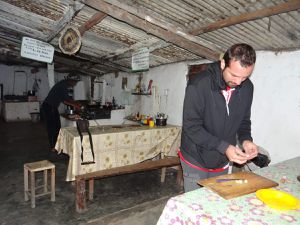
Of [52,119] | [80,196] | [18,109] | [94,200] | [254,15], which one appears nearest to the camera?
[254,15]

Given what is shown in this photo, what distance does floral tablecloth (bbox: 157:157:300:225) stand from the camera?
51.1 inches

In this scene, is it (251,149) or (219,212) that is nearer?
(219,212)

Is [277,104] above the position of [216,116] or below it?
above

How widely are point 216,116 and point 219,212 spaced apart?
929mm

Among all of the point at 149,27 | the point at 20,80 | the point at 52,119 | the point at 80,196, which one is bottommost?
the point at 80,196

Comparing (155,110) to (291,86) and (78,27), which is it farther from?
(291,86)

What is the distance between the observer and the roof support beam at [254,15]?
255 cm

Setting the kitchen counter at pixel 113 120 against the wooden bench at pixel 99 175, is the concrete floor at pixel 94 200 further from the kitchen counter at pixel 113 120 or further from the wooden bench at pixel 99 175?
the kitchen counter at pixel 113 120

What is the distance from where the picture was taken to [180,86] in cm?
582

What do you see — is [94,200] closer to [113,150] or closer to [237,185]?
[113,150]

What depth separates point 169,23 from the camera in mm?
3768

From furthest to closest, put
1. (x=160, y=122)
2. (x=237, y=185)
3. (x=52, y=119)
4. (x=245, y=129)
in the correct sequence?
1. (x=52, y=119)
2. (x=160, y=122)
3. (x=245, y=129)
4. (x=237, y=185)

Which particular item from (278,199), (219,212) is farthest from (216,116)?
(219,212)

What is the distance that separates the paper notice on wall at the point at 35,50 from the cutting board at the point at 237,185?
515cm
